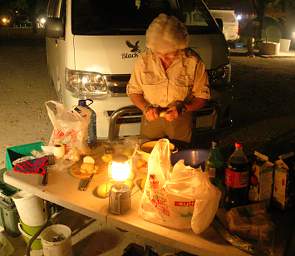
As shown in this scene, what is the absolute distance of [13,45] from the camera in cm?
1739

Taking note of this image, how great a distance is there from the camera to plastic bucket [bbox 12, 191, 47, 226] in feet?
10.2

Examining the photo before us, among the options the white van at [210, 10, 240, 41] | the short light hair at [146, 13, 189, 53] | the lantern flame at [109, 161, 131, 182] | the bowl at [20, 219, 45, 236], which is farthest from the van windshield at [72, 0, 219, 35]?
the white van at [210, 10, 240, 41]

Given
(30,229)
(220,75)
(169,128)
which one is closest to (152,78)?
(169,128)

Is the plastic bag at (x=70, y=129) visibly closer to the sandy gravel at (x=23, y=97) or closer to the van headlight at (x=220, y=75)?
the van headlight at (x=220, y=75)

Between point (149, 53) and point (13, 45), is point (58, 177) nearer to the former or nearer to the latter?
point (149, 53)

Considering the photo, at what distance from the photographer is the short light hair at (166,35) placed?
3.00 metres

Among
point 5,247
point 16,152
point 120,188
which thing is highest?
point 120,188

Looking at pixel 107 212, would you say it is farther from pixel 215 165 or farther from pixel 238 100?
pixel 238 100

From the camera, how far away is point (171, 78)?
Result: 127 inches

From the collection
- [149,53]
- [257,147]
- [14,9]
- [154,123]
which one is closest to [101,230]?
[154,123]

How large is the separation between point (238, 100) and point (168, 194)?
21.3 feet

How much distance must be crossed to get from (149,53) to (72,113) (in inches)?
35.9

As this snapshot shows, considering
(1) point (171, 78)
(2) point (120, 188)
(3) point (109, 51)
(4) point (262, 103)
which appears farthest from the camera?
(4) point (262, 103)

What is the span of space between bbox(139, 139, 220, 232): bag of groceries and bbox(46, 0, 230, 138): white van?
1897 mm
